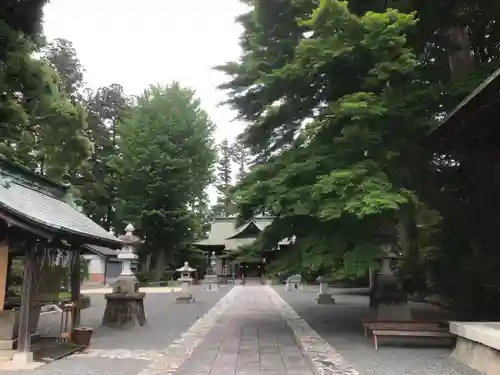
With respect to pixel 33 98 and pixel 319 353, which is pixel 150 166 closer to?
pixel 33 98

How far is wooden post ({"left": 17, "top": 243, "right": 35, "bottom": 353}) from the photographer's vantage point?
6.97 m

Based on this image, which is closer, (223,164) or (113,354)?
(113,354)

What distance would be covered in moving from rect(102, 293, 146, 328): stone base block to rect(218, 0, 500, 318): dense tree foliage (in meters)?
4.15

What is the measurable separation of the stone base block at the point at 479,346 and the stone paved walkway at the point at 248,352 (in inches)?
99.4

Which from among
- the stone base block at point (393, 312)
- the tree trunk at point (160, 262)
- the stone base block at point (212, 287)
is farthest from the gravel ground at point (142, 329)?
the tree trunk at point (160, 262)

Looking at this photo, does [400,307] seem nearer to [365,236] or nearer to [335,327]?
[335,327]

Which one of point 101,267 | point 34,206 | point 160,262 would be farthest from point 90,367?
point 101,267

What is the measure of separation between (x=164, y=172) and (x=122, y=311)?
86.9ft

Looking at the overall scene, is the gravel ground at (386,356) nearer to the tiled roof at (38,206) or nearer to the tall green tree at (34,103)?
the tiled roof at (38,206)

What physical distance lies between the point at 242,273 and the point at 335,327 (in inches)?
1177

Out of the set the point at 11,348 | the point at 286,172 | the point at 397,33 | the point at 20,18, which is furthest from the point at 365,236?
the point at 20,18

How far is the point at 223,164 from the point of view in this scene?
68.1 meters

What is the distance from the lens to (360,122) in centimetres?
909

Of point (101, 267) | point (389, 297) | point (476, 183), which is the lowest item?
point (389, 297)
